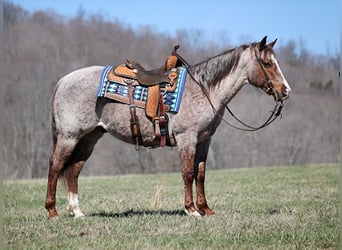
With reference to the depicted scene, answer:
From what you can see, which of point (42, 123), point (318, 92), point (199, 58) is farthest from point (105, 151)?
point (318, 92)

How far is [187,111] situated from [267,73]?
4.47 feet

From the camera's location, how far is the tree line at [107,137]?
3725 cm

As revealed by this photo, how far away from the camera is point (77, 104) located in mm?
7797

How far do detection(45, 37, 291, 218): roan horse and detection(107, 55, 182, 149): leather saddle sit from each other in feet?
0.37

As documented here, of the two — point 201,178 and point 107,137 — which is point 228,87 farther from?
point 107,137

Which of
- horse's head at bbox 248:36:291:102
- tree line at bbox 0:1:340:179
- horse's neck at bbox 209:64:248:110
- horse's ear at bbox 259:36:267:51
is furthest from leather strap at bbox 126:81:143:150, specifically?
tree line at bbox 0:1:340:179

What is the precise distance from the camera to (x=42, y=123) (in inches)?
1804

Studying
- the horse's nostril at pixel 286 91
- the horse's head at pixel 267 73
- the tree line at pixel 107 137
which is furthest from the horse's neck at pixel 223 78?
the tree line at pixel 107 137

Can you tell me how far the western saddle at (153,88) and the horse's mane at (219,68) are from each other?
438 millimetres

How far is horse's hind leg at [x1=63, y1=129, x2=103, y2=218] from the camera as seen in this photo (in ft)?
26.1

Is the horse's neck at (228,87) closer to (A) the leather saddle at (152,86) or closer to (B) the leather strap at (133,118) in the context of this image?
(A) the leather saddle at (152,86)

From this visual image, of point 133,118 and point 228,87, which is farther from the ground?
point 228,87

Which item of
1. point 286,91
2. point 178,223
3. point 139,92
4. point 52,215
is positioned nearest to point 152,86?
point 139,92

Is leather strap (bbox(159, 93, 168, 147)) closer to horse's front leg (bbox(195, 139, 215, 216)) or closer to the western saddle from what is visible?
the western saddle
